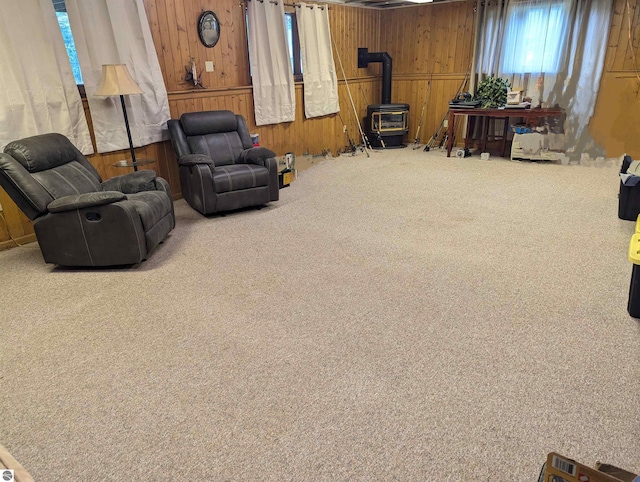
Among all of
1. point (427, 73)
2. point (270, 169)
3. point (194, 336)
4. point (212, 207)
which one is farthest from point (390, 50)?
point (194, 336)

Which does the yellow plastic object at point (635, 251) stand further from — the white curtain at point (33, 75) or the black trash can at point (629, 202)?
the white curtain at point (33, 75)

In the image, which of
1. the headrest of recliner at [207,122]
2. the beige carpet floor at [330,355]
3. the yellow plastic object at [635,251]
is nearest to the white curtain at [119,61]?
the headrest of recliner at [207,122]

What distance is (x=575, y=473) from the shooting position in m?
1.02

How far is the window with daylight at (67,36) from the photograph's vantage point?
3646 millimetres

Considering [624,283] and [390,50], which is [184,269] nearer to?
[624,283]

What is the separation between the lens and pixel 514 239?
3.44 metres

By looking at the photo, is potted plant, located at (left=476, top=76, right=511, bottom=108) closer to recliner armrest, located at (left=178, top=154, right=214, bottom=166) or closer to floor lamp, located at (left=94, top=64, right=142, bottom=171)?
recliner armrest, located at (left=178, top=154, right=214, bottom=166)

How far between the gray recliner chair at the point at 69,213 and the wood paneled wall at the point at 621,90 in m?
5.75

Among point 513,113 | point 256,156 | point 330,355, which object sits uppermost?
point 513,113

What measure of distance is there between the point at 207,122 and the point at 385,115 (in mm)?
3570

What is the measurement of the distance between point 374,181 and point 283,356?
3556 millimetres

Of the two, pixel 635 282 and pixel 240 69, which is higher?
pixel 240 69

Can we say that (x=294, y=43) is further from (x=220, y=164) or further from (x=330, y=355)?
(x=330, y=355)

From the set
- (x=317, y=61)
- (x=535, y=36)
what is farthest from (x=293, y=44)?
(x=535, y=36)
